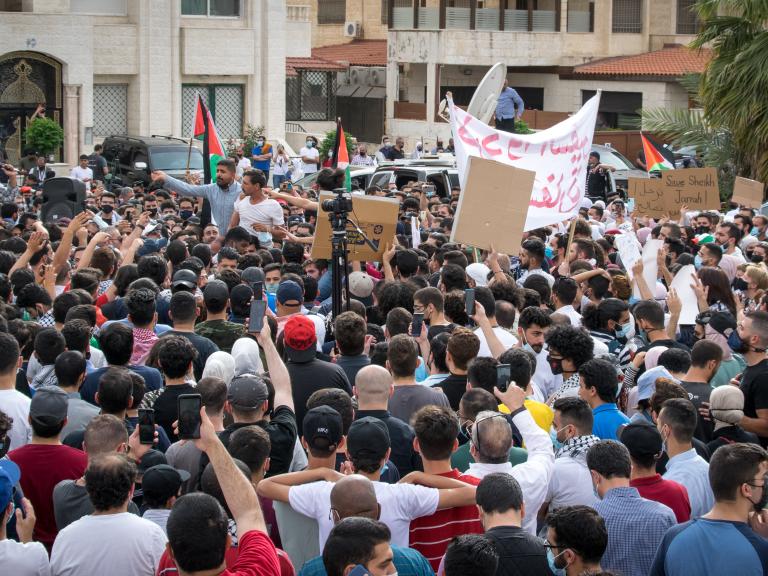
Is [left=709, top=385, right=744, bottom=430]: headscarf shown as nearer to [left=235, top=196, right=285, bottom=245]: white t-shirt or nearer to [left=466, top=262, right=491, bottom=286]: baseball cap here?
[left=466, top=262, right=491, bottom=286]: baseball cap

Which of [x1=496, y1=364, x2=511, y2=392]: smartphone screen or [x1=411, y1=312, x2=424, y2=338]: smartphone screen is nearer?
[x1=496, y1=364, x2=511, y2=392]: smartphone screen

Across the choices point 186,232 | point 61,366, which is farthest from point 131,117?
point 61,366

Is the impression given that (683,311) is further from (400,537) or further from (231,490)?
(231,490)

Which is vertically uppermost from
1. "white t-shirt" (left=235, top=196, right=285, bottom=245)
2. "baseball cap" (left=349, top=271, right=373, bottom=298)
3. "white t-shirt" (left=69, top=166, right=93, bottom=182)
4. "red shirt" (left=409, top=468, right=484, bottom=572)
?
"white t-shirt" (left=235, top=196, right=285, bottom=245)

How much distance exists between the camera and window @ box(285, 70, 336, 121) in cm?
4378

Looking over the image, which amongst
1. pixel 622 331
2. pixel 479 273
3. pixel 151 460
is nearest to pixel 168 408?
pixel 151 460

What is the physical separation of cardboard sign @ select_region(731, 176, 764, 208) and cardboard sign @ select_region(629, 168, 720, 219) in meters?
1.16

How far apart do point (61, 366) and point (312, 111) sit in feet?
125

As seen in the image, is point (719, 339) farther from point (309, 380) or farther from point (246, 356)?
point (246, 356)

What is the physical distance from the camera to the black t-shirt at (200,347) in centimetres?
788

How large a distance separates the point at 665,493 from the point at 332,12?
4567 centimetres

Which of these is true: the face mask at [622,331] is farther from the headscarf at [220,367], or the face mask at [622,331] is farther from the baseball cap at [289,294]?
the headscarf at [220,367]

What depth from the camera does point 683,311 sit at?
31.4ft

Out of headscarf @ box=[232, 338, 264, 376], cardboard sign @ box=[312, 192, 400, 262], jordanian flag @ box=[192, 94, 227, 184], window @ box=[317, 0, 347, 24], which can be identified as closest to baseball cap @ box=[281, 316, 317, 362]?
headscarf @ box=[232, 338, 264, 376]
